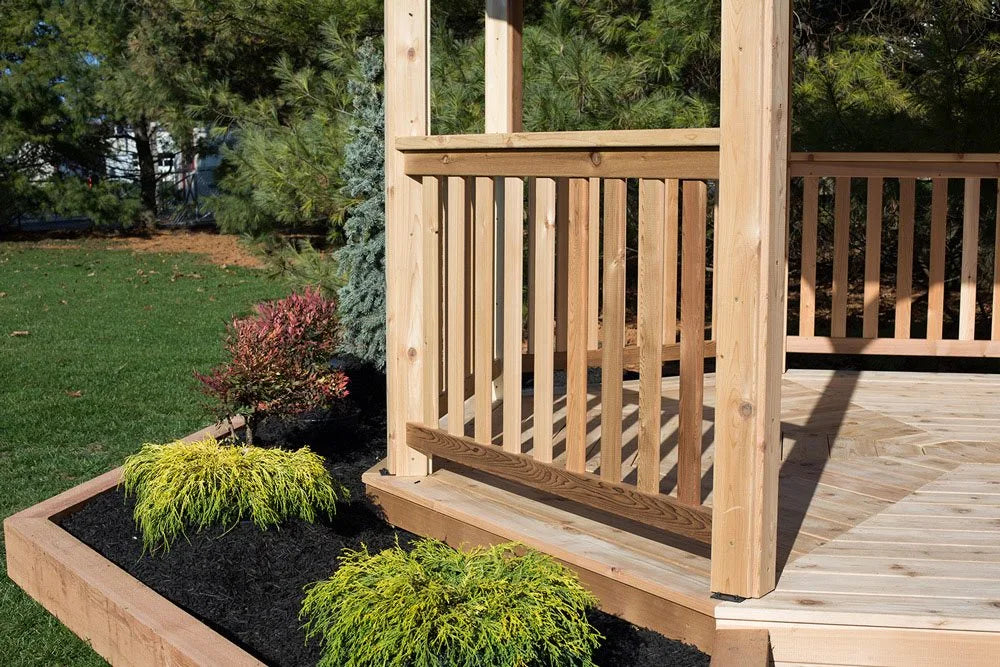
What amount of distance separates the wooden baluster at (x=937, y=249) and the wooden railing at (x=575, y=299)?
6.84ft

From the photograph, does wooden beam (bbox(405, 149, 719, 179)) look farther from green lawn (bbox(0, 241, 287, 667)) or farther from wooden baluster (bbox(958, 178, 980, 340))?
wooden baluster (bbox(958, 178, 980, 340))

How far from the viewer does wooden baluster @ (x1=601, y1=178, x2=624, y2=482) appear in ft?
9.07

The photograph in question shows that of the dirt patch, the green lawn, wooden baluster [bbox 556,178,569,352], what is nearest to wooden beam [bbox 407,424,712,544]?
the green lawn

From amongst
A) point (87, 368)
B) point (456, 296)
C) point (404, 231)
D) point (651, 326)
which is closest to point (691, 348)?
point (651, 326)

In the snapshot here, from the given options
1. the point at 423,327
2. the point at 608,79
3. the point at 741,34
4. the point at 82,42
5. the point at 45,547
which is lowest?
the point at 45,547

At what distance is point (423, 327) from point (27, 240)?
43.5 feet

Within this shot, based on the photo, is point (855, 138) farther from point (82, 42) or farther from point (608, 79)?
point (82, 42)

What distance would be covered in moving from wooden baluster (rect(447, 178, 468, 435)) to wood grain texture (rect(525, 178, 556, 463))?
35 centimetres

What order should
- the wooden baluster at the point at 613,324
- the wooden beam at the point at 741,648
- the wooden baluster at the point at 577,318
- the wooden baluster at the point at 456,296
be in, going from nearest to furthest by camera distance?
A: 1. the wooden beam at the point at 741,648
2. the wooden baluster at the point at 613,324
3. the wooden baluster at the point at 577,318
4. the wooden baluster at the point at 456,296

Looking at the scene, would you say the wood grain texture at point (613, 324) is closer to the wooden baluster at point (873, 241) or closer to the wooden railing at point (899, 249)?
the wooden railing at point (899, 249)

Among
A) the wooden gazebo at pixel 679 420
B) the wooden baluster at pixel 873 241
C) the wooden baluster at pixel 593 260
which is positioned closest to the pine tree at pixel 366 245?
the wooden gazebo at pixel 679 420

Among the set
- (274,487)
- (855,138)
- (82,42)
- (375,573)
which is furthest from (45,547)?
(82,42)

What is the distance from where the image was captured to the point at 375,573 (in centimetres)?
234

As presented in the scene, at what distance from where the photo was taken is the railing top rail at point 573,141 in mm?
2508
